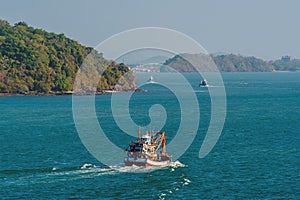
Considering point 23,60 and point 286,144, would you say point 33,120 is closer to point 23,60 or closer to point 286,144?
point 286,144

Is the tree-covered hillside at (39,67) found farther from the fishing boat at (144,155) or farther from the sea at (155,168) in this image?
the fishing boat at (144,155)

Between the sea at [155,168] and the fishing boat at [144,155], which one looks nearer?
the sea at [155,168]

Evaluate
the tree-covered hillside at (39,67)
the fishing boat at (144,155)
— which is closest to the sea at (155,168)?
the fishing boat at (144,155)

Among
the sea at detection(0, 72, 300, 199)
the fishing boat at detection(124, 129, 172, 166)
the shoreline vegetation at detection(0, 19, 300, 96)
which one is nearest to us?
the sea at detection(0, 72, 300, 199)

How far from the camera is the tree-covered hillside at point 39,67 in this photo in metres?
171

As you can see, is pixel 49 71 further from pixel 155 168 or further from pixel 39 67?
pixel 155 168

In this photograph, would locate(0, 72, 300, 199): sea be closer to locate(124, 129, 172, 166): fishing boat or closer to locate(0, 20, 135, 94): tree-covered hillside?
locate(124, 129, 172, 166): fishing boat

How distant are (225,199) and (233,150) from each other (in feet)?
72.8

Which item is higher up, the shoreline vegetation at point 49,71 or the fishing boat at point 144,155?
the shoreline vegetation at point 49,71

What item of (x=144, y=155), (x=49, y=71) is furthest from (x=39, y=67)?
(x=144, y=155)

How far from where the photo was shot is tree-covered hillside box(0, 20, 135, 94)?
17112cm

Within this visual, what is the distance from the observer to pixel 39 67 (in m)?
179

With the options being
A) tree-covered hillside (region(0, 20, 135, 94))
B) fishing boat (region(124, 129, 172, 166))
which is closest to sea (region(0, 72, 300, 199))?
fishing boat (region(124, 129, 172, 166))

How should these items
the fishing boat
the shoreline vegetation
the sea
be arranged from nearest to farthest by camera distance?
the sea, the fishing boat, the shoreline vegetation
